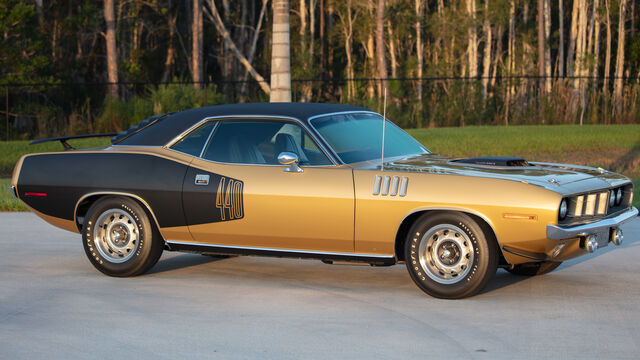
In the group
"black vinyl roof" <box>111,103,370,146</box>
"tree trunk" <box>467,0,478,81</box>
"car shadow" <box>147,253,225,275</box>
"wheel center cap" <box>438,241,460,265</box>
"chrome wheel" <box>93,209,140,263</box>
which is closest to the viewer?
"wheel center cap" <box>438,241,460,265</box>

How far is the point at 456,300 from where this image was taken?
6.94 m

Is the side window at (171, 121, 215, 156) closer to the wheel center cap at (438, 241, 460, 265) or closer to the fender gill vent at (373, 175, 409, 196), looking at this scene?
the fender gill vent at (373, 175, 409, 196)

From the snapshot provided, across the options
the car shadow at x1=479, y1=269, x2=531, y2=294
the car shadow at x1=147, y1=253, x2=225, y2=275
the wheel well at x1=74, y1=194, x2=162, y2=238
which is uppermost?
the wheel well at x1=74, y1=194, x2=162, y2=238

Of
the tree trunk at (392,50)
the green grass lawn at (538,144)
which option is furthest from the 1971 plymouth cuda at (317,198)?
the tree trunk at (392,50)

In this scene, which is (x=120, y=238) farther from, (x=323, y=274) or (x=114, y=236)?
(x=323, y=274)

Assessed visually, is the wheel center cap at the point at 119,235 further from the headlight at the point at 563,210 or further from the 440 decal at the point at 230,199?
the headlight at the point at 563,210

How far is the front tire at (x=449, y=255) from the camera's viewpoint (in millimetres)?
6746

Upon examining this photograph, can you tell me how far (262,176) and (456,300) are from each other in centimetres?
189

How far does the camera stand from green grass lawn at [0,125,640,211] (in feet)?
68.0

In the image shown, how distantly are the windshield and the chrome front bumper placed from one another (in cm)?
173

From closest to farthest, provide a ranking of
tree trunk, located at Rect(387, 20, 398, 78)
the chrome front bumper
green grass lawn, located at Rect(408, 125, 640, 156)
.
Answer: the chrome front bumper, green grass lawn, located at Rect(408, 125, 640, 156), tree trunk, located at Rect(387, 20, 398, 78)

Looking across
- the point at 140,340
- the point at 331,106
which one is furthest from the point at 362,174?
the point at 140,340

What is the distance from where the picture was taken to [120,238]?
26.2 ft

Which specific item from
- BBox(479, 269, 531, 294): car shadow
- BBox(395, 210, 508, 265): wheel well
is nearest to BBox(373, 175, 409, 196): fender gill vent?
BBox(395, 210, 508, 265): wheel well
